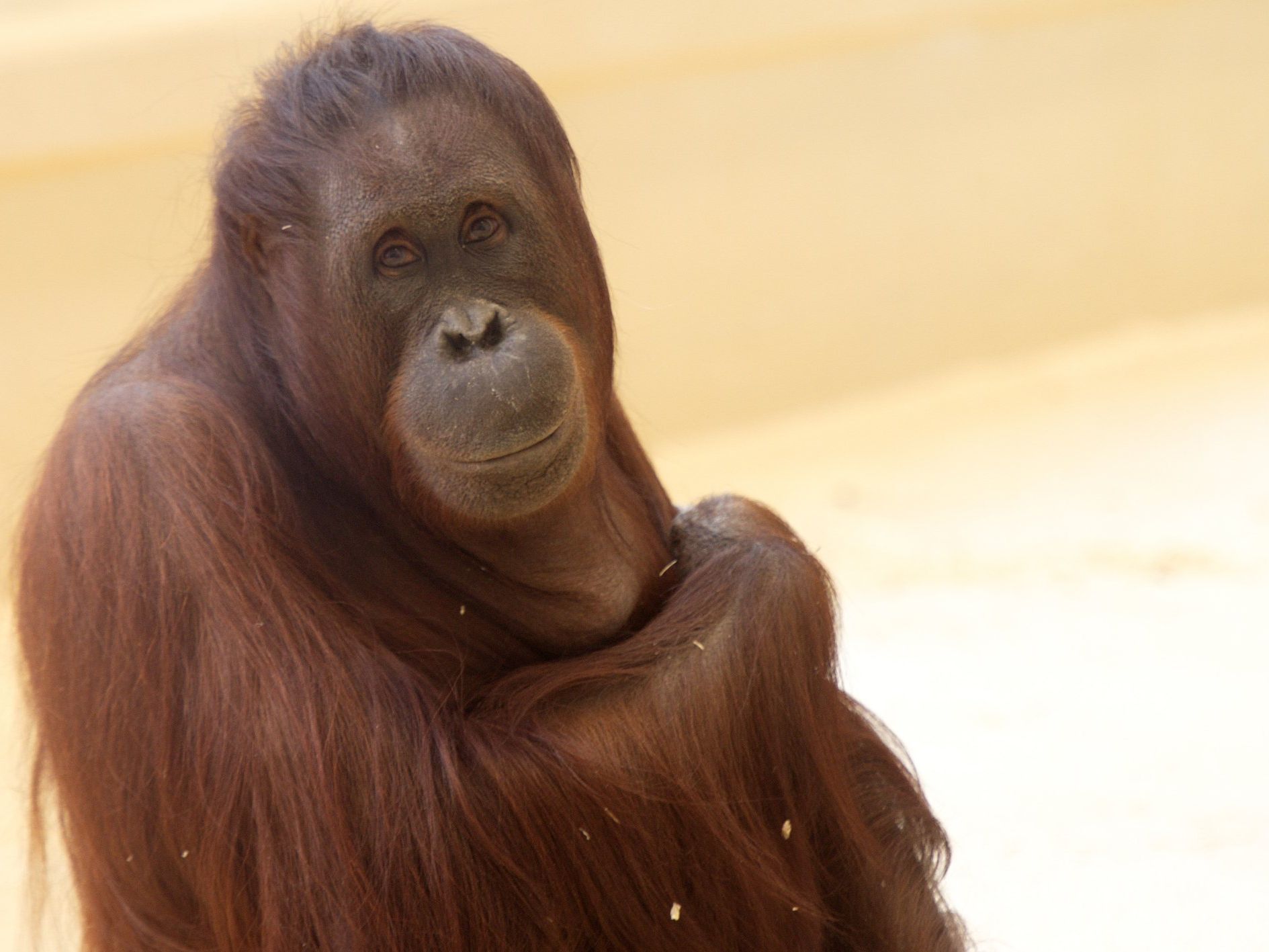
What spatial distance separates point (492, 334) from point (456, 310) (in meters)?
0.07

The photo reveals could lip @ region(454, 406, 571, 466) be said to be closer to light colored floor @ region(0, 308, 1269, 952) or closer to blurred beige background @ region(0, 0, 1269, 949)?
light colored floor @ region(0, 308, 1269, 952)

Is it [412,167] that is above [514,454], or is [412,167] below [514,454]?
above

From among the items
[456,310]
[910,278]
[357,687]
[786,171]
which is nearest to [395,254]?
[456,310]

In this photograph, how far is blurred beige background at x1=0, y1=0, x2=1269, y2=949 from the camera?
4832 mm

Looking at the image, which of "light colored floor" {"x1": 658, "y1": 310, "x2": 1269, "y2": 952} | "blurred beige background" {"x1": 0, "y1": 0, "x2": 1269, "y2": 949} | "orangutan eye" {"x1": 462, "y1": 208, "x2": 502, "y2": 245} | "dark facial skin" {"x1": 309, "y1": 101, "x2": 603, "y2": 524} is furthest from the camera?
"blurred beige background" {"x1": 0, "y1": 0, "x2": 1269, "y2": 949}

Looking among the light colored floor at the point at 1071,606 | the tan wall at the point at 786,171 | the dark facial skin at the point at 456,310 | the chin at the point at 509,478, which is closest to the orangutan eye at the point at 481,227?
the dark facial skin at the point at 456,310

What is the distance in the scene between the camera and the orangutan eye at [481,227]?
2285 mm

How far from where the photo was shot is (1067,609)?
4828mm

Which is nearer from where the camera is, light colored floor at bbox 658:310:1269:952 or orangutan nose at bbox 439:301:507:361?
orangutan nose at bbox 439:301:507:361

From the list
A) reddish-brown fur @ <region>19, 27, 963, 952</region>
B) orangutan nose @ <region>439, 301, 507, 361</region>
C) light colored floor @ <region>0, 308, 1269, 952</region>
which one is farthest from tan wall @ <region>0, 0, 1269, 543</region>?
orangutan nose @ <region>439, 301, 507, 361</region>

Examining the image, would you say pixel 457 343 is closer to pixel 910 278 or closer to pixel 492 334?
pixel 492 334

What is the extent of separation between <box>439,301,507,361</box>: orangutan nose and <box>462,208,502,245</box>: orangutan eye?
141 mm

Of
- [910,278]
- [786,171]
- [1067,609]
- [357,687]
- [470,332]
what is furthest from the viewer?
[910,278]

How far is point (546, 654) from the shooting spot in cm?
248
